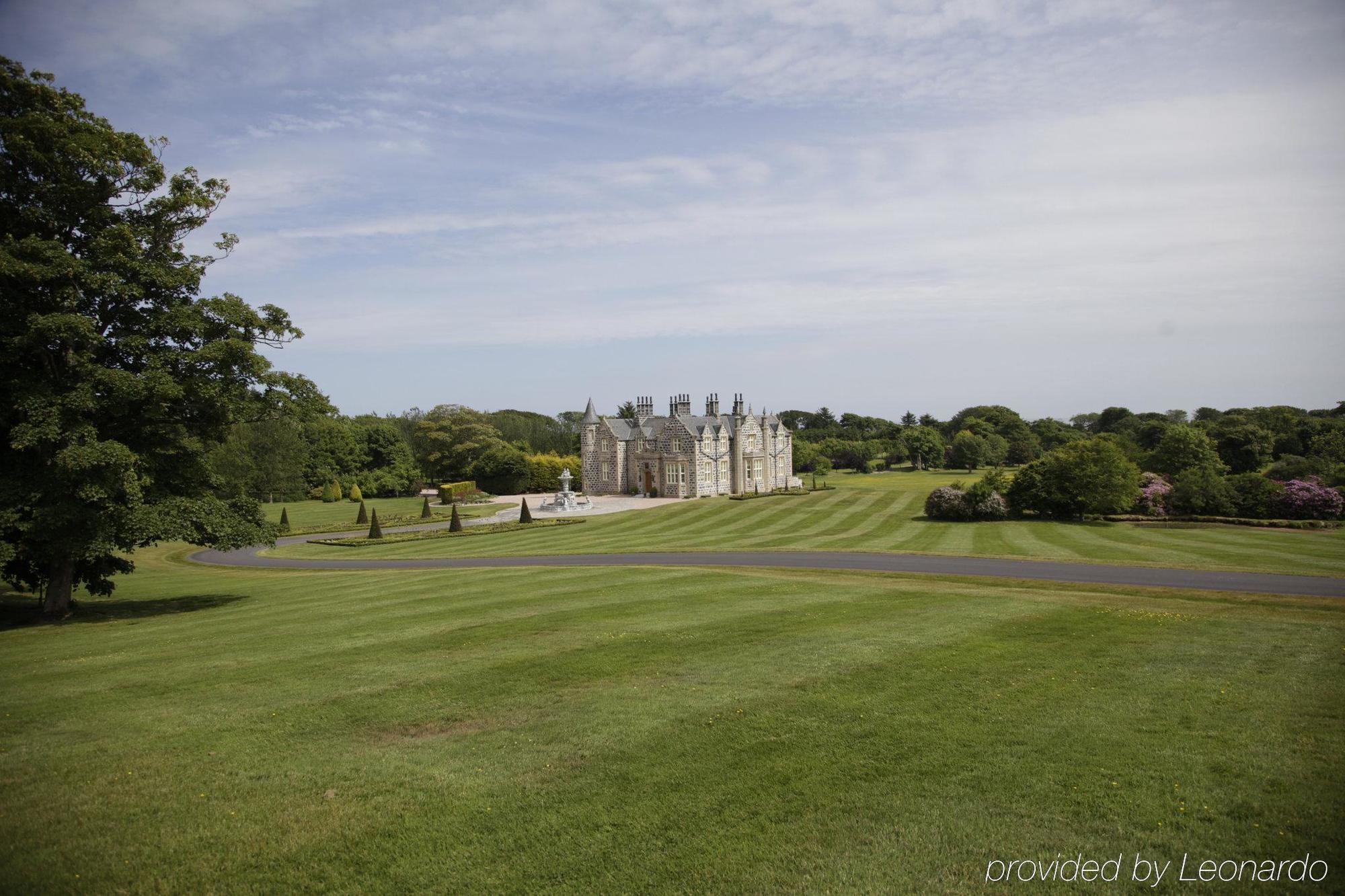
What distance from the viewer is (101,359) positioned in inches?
841

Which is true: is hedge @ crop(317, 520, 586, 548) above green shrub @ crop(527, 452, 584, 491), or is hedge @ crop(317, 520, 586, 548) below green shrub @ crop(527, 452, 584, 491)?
below

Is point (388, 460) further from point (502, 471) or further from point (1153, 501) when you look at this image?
point (1153, 501)

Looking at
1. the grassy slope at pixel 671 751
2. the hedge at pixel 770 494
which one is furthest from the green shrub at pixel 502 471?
the grassy slope at pixel 671 751

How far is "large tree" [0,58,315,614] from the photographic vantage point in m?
19.1

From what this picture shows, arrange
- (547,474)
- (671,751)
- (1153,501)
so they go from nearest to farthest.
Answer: (671,751) < (1153,501) < (547,474)

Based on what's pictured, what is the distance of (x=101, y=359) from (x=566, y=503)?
44858 mm

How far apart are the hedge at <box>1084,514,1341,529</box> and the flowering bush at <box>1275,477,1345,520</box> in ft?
3.30

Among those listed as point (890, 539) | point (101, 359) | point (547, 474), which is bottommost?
point (890, 539)

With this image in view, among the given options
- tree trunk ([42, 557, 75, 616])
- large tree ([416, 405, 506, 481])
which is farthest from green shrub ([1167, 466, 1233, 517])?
large tree ([416, 405, 506, 481])

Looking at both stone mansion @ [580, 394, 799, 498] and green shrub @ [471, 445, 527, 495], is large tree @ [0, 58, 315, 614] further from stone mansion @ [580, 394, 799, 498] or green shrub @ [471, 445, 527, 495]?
green shrub @ [471, 445, 527, 495]

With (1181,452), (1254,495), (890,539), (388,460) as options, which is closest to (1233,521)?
(1254,495)

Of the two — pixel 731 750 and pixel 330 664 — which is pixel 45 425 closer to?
pixel 330 664

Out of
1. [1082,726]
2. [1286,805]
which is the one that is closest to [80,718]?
[1082,726]

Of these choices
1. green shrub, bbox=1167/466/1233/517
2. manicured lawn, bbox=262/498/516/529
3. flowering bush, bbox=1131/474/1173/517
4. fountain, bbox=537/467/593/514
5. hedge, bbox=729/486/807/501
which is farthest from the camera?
hedge, bbox=729/486/807/501
